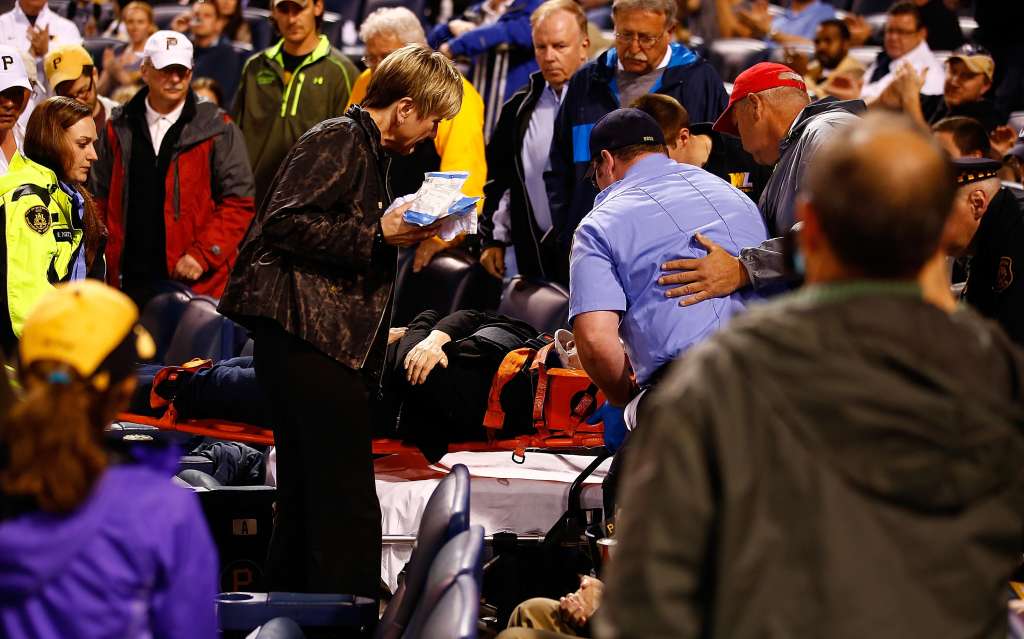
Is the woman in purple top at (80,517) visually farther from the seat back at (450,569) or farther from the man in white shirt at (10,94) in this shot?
the man in white shirt at (10,94)

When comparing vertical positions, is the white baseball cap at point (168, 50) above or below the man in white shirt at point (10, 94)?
above

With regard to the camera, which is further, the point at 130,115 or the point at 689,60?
the point at 130,115

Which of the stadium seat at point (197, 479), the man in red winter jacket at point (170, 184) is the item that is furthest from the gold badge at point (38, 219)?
the man in red winter jacket at point (170, 184)

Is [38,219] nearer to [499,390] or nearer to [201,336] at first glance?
[201,336]

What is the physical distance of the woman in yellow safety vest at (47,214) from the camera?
14.8 ft

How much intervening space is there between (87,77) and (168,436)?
2.48 m

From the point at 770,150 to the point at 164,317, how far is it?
308 cm

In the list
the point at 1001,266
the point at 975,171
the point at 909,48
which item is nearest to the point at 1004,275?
the point at 1001,266

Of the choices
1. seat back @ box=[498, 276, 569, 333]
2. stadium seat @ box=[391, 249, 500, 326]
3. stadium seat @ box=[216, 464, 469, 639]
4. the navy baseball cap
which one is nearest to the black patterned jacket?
stadium seat @ box=[216, 464, 469, 639]

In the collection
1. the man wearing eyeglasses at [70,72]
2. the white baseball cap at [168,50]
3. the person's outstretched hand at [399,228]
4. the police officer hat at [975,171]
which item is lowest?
the person's outstretched hand at [399,228]

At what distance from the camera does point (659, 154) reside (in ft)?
11.7

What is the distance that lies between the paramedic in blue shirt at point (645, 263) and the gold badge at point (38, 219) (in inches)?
82.7

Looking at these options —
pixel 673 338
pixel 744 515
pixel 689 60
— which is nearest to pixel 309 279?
pixel 673 338

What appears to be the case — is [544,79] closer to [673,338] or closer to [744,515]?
[673,338]
